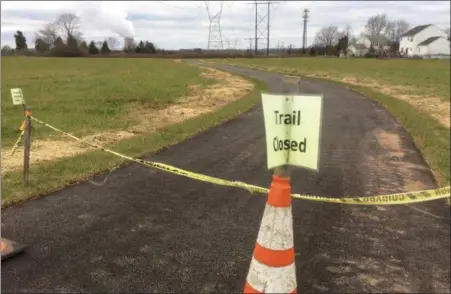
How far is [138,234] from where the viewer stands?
199 inches

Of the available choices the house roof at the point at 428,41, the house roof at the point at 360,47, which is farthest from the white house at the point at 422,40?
the house roof at the point at 360,47

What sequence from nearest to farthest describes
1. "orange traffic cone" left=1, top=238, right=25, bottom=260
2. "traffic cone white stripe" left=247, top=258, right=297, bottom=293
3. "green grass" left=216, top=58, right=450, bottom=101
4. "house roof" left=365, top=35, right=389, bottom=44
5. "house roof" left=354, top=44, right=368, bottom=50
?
"traffic cone white stripe" left=247, top=258, right=297, bottom=293, "orange traffic cone" left=1, top=238, right=25, bottom=260, "green grass" left=216, top=58, right=450, bottom=101, "house roof" left=365, top=35, right=389, bottom=44, "house roof" left=354, top=44, right=368, bottom=50

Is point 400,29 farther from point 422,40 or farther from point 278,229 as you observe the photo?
point 278,229

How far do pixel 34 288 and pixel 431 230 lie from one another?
4.70m

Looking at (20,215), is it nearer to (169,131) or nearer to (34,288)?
(34,288)

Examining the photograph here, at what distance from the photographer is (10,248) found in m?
4.48

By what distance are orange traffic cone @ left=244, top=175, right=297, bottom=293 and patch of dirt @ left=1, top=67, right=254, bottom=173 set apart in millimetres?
6997

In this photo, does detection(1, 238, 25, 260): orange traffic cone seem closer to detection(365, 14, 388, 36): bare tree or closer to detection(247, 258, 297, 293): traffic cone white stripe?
detection(247, 258, 297, 293): traffic cone white stripe

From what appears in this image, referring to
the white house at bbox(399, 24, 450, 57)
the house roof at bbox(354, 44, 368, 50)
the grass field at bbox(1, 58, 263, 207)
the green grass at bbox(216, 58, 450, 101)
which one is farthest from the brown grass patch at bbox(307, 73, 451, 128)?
the house roof at bbox(354, 44, 368, 50)

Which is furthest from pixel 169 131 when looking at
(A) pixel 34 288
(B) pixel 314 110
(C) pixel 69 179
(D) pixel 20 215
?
(B) pixel 314 110

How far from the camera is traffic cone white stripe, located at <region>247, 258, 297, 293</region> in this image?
92.7 inches

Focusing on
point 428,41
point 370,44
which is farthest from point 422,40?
point 370,44

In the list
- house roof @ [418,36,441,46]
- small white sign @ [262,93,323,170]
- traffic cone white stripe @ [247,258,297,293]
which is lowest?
traffic cone white stripe @ [247,258,297,293]

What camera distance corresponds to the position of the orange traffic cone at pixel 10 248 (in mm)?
4372
